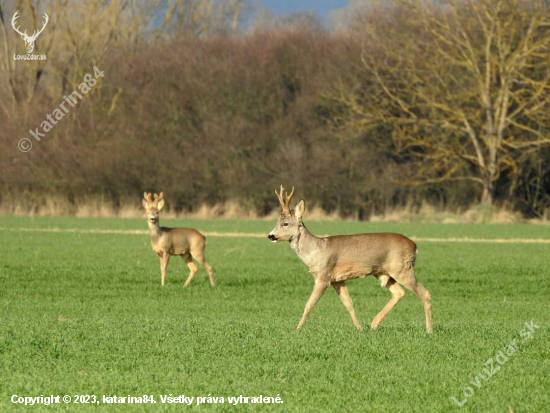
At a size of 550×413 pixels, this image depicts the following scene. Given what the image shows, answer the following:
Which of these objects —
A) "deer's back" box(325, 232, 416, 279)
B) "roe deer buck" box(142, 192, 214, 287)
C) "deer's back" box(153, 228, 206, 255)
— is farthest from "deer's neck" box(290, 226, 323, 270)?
"deer's back" box(153, 228, 206, 255)

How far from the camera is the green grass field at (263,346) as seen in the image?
8773 millimetres

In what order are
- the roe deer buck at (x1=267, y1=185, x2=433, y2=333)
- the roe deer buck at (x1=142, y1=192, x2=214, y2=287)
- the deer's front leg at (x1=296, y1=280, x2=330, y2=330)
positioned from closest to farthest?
the deer's front leg at (x1=296, y1=280, x2=330, y2=330) → the roe deer buck at (x1=267, y1=185, x2=433, y2=333) → the roe deer buck at (x1=142, y1=192, x2=214, y2=287)

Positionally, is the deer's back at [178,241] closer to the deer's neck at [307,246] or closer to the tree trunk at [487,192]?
the deer's neck at [307,246]

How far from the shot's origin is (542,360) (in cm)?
1034

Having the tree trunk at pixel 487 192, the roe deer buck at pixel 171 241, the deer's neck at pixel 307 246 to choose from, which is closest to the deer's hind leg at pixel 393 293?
the deer's neck at pixel 307 246

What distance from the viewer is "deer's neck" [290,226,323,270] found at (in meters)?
12.4

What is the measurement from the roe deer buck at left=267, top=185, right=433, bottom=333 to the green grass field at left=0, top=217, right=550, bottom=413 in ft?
1.80

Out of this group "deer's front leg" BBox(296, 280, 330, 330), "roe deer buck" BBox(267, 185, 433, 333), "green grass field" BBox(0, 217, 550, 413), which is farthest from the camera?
"roe deer buck" BBox(267, 185, 433, 333)

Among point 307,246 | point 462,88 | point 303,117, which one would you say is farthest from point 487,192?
point 307,246

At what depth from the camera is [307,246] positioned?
12492mm

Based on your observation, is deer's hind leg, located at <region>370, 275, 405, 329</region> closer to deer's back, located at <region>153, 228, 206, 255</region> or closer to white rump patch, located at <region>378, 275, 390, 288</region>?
white rump patch, located at <region>378, 275, 390, 288</region>

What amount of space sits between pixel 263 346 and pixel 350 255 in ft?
6.97

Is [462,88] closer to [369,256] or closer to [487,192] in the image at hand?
[487,192]

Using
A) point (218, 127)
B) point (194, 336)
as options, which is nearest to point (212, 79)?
point (218, 127)
